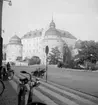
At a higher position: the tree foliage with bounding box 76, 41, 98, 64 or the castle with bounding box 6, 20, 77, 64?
the castle with bounding box 6, 20, 77, 64

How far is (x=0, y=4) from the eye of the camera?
17.3 metres

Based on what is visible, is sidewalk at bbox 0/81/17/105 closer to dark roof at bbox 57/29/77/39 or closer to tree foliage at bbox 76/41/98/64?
tree foliage at bbox 76/41/98/64

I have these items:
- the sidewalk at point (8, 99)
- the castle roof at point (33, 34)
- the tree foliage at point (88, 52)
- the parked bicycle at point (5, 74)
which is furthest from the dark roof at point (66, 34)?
the sidewalk at point (8, 99)

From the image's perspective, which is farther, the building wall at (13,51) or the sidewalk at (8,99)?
the building wall at (13,51)

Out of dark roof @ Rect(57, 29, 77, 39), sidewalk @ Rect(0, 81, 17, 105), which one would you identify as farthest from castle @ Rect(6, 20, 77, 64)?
sidewalk @ Rect(0, 81, 17, 105)

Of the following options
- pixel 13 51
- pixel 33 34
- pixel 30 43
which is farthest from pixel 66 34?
pixel 13 51

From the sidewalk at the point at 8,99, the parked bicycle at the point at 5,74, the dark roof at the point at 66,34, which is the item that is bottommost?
the sidewalk at the point at 8,99

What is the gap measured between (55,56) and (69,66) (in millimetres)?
23575

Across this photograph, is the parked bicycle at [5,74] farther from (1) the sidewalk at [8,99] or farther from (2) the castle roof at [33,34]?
(2) the castle roof at [33,34]

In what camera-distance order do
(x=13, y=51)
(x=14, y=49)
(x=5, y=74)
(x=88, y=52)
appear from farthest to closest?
1. (x=14, y=49)
2. (x=13, y=51)
3. (x=88, y=52)
4. (x=5, y=74)

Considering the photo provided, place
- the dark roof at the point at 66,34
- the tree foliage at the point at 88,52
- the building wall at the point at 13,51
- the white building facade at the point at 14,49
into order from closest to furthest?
the tree foliage at the point at 88,52
the building wall at the point at 13,51
the white building facade at the point at 14,49
the dark roof at the point at 66,34

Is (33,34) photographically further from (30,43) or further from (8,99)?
(8,99)

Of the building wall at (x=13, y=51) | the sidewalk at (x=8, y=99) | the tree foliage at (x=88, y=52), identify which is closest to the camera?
the sidewalk at (x=8, y=99)

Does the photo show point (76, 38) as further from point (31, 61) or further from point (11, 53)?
point (31, 61)
